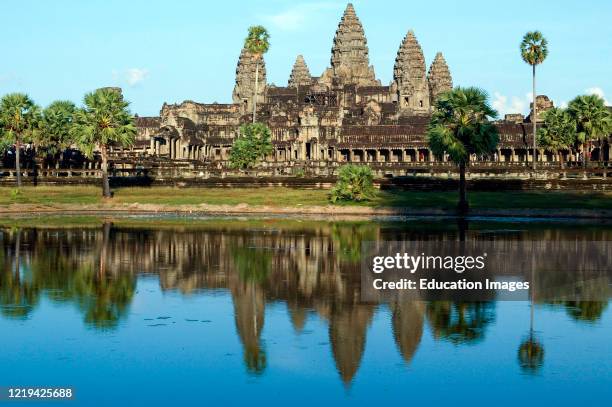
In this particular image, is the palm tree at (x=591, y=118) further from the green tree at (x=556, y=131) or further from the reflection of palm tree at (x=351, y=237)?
the reflection of palm tree at (x=351, y=237)

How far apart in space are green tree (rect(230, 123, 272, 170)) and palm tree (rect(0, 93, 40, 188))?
2790 cm

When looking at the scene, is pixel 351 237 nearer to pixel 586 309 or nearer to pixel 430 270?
pixel 430 270

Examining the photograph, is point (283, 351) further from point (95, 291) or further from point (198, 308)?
point (95, 291)

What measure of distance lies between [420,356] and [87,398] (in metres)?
9.34

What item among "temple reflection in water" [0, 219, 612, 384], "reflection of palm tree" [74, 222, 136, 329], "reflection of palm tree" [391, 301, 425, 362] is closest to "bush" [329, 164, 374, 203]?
"temple reflection in water" [0, 219, 612, 384]

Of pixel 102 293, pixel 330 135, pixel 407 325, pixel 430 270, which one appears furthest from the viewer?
pixel 330 135

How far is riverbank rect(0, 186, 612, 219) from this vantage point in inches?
3354

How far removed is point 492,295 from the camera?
42312 mm

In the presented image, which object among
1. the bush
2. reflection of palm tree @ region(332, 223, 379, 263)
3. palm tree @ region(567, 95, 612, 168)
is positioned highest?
palm tree @ region(567, 95, 612, 168)

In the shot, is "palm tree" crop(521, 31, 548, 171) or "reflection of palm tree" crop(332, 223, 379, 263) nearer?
"reflection of palm tree" crop(332, 223, 379, 263)

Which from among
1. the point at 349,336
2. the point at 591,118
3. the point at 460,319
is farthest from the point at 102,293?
the point at 591,118

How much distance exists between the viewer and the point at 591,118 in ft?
391

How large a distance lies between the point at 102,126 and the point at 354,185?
75.3 feet

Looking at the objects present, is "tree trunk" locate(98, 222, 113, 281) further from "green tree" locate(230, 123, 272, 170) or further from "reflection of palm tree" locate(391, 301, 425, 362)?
"green tree" locate(230, 123, 272, 170)
